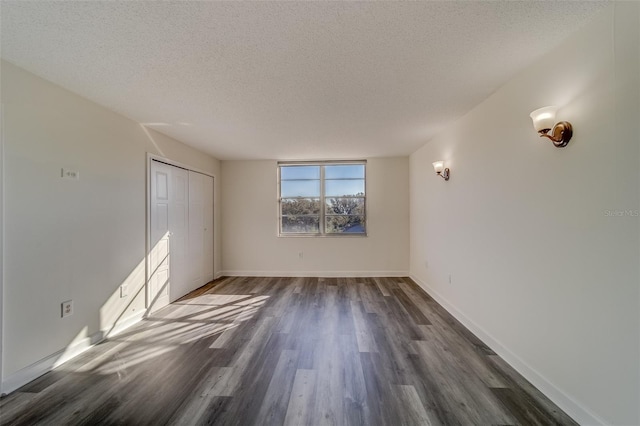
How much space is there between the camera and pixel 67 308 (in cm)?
212

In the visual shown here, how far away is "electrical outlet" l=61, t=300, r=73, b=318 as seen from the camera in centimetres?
209

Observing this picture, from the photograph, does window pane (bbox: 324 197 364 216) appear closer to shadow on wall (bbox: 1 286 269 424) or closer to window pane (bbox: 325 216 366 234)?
window pane (bbox: 325 216 366 234)

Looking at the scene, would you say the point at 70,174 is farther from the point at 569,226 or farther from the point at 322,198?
the point at 569,226

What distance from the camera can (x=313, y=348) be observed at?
2.27m

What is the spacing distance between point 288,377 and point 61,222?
2.36m

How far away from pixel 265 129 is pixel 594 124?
2964mm

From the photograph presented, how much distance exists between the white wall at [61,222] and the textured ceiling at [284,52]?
257mm

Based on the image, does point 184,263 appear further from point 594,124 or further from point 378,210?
point 594,124

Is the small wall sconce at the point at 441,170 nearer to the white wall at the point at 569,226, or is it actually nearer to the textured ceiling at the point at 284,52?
the white wall at the point at 569,226

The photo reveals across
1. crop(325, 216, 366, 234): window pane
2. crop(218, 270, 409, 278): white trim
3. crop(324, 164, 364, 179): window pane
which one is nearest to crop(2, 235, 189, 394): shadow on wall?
crop(218, 270, 409, 278): white trim

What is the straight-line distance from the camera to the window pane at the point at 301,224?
5000 millimetres

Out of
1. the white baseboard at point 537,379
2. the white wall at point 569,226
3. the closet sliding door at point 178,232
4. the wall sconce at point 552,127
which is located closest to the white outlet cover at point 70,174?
the closet sliding door at point 178,232

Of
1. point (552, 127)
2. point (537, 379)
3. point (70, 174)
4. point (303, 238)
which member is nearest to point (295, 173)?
point (303, 238)

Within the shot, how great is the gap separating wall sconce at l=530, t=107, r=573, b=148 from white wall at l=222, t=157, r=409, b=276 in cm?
319
